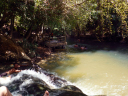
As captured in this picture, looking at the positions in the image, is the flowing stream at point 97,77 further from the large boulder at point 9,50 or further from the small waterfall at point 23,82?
the large boulder at point 9,50

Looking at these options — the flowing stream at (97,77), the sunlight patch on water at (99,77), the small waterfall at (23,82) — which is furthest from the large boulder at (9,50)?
the sunlight patch on water at (99,77)

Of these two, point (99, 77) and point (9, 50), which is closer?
point (99, 77)

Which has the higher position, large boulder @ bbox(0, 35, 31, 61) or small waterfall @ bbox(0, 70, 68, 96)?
large boulder @ bbox(0, 35, 31, 61)

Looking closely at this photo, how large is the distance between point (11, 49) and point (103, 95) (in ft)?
25.1

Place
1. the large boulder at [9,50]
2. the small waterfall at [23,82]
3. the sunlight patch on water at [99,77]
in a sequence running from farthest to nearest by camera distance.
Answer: the large boulder at [9,50] → the sunlight patch on water at [99,77] → the small waterfall at [23,82]

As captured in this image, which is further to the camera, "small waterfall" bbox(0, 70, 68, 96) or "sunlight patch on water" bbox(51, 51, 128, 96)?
"sunlight patch on water" bbox(51, 51, 128, 96)

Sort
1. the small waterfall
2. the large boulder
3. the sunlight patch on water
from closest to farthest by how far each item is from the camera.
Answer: the small waterfall, the sunlight patch on water, the large boulder

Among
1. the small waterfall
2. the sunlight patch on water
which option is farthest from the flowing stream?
the small waterfall

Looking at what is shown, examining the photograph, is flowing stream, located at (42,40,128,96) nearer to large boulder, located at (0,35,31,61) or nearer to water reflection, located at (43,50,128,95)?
water reflection, located at (43,50,128,95)

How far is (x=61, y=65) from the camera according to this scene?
10.3 m

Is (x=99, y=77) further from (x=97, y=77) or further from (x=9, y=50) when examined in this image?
(x=9, y=50)

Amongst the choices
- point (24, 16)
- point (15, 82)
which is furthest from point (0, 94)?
point (24, 16)

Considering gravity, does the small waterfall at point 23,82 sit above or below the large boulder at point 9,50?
below

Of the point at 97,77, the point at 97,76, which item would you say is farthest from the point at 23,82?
the point at 97,76
